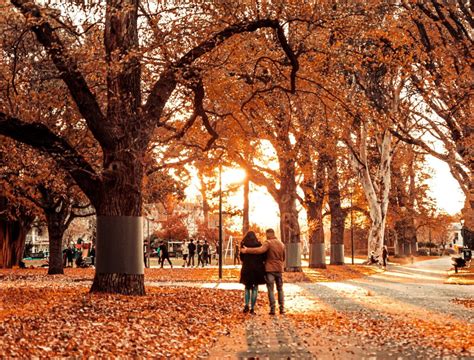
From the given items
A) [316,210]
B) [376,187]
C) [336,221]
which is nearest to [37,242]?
[336,221]

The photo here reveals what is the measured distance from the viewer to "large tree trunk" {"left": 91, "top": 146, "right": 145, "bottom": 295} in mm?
Result: 17000

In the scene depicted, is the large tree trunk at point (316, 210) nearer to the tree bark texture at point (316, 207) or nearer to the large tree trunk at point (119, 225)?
the tree bark texture at point (316, 207)

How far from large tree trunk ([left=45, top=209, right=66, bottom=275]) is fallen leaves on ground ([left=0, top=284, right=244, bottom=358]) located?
18436 millimetres

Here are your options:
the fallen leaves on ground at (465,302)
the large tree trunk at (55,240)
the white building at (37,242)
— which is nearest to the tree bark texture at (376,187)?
the large tree trunk at (55,240)

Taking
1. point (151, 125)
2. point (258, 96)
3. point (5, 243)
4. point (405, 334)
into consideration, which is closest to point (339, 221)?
point (5, 243)

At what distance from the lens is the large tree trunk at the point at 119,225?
55.8ft

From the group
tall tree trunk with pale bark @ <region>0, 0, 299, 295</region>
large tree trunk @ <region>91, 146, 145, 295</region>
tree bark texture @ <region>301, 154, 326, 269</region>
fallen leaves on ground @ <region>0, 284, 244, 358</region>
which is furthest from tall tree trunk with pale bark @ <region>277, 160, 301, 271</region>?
large tree trunk @ <region>91, 146, 145, 295</region>

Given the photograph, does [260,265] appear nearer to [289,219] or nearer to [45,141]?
[45,141]

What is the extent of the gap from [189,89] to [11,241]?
26.6 meters

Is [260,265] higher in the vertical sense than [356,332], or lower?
higher

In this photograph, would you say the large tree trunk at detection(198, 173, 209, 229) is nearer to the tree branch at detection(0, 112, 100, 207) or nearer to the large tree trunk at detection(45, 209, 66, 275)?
the large tree trunk at detection(45, 209, 66, 275)

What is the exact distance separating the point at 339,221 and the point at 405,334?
37552mm

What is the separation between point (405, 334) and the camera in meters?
12.0

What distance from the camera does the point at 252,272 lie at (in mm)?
15609
